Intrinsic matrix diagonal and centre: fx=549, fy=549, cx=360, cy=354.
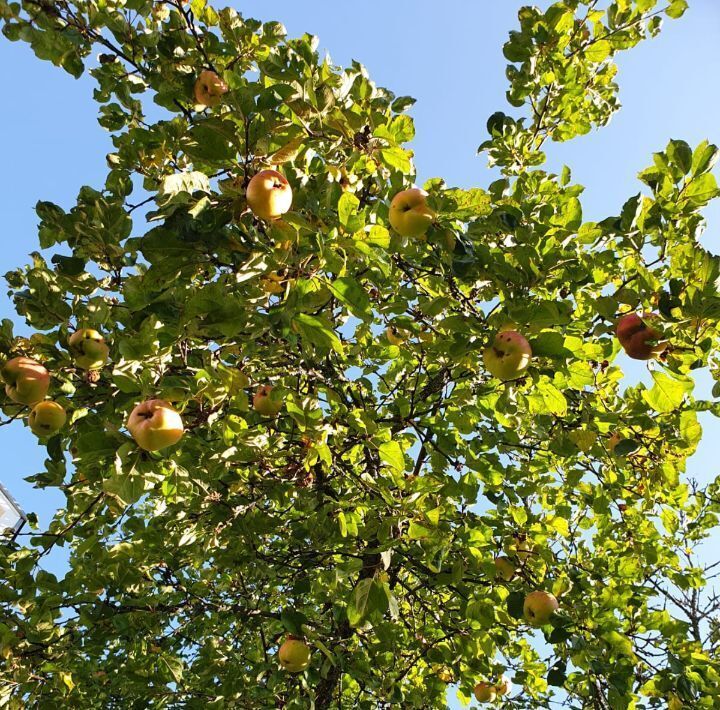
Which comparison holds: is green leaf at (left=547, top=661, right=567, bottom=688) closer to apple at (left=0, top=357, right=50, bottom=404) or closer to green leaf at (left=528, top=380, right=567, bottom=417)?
green leaf at (left=528, top=380, right=567, bottom=417)

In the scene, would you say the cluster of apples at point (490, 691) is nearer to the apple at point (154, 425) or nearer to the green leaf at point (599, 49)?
the apple at point (154, 425)

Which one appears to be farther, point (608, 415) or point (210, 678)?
point (210, 678)

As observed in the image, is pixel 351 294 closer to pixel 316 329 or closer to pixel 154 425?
pixel 316 329

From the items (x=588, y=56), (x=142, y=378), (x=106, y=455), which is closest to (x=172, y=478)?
(x=106, y=455)

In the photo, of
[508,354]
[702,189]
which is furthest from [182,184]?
[702,189]

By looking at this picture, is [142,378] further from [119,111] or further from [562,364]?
[119,111]

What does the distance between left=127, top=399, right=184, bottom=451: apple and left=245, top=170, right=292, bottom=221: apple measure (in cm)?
85

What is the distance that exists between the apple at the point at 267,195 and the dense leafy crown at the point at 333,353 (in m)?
0.09

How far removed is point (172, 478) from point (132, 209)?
136cm

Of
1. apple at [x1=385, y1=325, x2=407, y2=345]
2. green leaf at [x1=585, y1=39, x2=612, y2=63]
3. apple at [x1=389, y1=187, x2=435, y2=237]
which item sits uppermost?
green leaf at [x1=585, y1=39, x2=612, y2=63]

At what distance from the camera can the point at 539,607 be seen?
3.03 meters

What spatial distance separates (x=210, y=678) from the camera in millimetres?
4047

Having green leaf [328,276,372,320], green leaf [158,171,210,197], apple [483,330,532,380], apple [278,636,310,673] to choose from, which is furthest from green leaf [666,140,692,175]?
apple [278,636,310,673]

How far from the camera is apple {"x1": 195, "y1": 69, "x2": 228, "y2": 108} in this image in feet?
9.32
